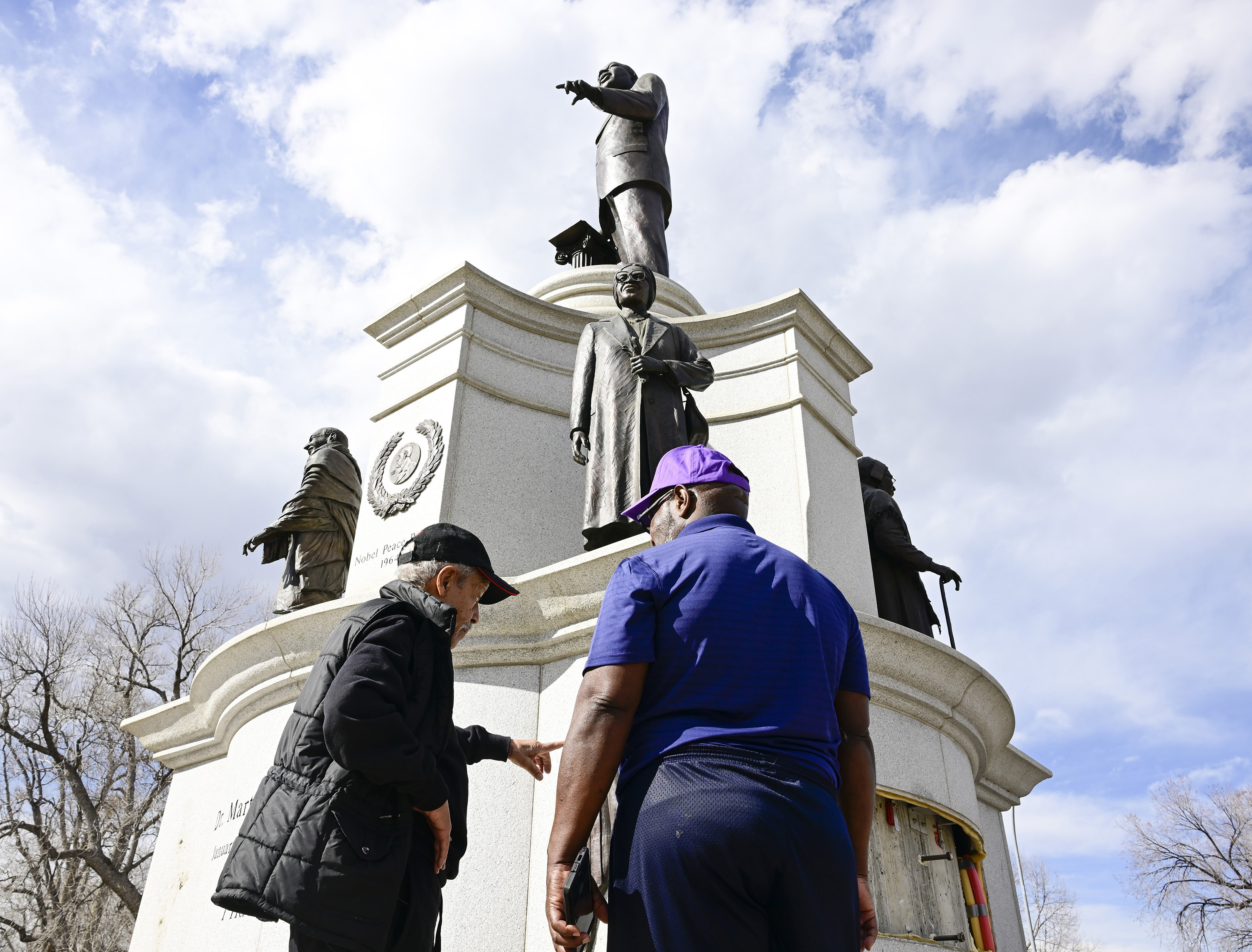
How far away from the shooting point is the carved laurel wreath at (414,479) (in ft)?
21.6

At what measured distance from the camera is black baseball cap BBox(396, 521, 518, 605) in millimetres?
2813

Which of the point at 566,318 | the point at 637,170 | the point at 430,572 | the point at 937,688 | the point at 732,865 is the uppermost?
the point at 637,170

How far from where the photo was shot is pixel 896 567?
734 cm

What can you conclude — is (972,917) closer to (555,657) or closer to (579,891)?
(555,657)

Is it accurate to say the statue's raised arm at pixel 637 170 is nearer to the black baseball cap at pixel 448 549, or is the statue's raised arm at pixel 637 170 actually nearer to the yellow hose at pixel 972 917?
the yellow hose at pixel 972 917

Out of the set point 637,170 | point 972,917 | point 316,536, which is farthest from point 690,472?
point 637,170

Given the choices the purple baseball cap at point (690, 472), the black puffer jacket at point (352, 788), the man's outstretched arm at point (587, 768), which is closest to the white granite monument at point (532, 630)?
the black puffer jacket at point (352, 788)

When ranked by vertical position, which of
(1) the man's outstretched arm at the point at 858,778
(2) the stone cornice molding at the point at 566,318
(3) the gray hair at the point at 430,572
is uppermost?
(2) the stone cornice molding at the point at 566,318

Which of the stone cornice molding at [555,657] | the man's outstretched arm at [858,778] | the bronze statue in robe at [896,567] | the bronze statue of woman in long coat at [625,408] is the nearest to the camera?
the man's outstretched arm at [858,778]

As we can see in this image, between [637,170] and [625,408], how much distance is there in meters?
4.65

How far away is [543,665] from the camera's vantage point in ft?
16.9

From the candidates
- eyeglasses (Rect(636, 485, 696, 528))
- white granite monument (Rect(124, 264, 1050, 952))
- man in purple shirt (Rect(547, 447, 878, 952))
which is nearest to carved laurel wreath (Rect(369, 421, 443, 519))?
white granite monument (Rect(124, 264, 1050, 952))

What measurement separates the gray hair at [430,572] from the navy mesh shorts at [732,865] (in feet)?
3.37

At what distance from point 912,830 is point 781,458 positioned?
260 cm
